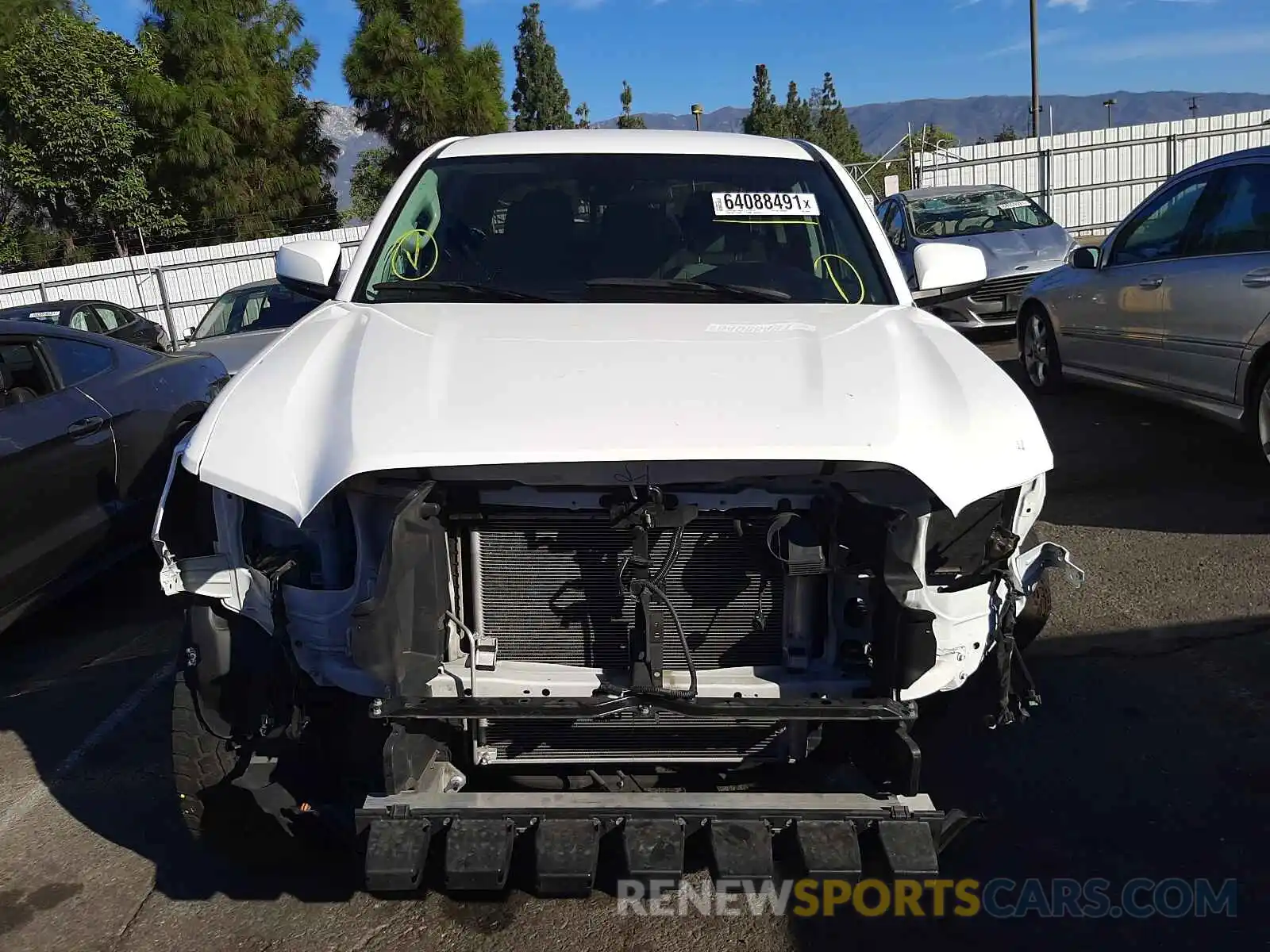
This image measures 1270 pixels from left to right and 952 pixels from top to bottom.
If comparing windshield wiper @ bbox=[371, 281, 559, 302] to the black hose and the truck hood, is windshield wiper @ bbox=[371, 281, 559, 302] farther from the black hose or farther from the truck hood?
the black hose

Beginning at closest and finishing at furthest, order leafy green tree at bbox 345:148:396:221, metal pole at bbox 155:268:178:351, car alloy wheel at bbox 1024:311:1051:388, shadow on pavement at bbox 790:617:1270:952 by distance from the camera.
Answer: shadow on pavement at bbox 790:617:1270:952 → car alloy wheel at bbox 1024:311:1051:388 → metal pole at bbox 155:268:178:351 → leafy green tree at bbox 345:148:396:221

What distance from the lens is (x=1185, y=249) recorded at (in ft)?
20.9

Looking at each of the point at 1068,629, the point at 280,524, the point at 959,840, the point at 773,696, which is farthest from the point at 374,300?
the point at 1068,629

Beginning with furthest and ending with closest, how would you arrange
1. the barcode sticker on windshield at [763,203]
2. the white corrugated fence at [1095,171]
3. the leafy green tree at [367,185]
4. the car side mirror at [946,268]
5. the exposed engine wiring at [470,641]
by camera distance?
the leafy green tree at [367,185] → the white corrugated fence at [1095,171] → the car side mirror at [946,268] → the barcode sticker on windshield at [763,203] → the exposed engine wiring at [470,641]

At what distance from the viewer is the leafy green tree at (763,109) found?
1984 inches

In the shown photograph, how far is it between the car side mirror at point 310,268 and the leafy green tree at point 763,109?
48298 mm

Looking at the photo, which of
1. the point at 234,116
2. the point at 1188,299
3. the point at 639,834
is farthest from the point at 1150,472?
the point at 234,116

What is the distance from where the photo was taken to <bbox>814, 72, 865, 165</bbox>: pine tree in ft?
171

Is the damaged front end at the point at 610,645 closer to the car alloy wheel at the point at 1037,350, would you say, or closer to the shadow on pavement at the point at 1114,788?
the shadow on pavement at the point at 1114,788

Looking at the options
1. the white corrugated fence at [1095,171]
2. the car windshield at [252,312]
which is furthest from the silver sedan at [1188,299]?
the white corrugated fence at [1095,171]

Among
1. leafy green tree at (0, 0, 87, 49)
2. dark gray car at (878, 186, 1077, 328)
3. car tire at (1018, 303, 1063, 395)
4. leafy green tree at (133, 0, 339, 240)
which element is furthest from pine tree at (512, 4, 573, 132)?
car tire at (1018, 303, 1063, 395)

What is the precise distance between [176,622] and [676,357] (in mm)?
3433

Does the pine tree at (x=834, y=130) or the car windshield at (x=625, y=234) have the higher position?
the pine tree at (x=834, y=130)

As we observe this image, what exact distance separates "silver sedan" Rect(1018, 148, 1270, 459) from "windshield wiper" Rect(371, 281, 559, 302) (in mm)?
4118
